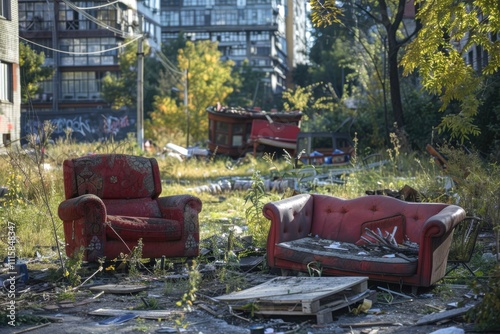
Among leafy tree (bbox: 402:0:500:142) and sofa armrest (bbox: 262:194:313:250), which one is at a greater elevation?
leafy tree (bbox: 402:0:500:142)

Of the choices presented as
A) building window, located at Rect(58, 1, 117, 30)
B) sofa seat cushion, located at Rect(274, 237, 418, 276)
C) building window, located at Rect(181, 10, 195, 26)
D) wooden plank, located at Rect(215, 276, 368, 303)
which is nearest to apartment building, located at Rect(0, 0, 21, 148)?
sofa seat cushion, located at Rect(274, 237, 418, 276)

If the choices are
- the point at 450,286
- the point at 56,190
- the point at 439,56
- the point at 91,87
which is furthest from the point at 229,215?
the point at 91,87

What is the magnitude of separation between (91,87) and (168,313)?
2424 inches

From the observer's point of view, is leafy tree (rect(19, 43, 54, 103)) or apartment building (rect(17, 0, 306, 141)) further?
apartment building (rect(17, 0, 306, 141))

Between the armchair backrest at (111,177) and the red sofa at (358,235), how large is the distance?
2.09 m

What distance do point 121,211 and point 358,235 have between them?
2995 millimetres

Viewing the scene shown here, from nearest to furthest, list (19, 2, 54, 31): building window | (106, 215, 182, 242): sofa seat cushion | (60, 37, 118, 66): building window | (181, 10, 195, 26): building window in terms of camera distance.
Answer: (106, 215, 182, 242): sofa seat cushion
(19, 2, 54, 31): building window
(60, 37, 118, 66): building window
(181, 10, 195, 26): building window

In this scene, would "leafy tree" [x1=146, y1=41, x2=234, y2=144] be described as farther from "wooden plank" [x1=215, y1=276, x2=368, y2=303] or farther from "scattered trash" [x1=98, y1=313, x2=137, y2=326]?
"scattered trash" [x1=98, y1=313, x2=137, y2=326]

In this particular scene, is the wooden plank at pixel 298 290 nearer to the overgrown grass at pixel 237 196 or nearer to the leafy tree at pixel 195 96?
the overgrown grass at pixel 237 196

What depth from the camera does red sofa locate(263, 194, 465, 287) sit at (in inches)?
311

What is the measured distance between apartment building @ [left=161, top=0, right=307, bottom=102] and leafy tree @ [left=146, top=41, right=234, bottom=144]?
4380cm

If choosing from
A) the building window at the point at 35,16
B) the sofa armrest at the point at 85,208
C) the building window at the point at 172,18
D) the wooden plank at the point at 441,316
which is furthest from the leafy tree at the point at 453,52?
the building window at the point at 172,18

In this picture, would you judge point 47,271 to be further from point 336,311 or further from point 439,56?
point 439,56

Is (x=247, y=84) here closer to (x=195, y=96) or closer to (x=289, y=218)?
(x=195, y=96)
